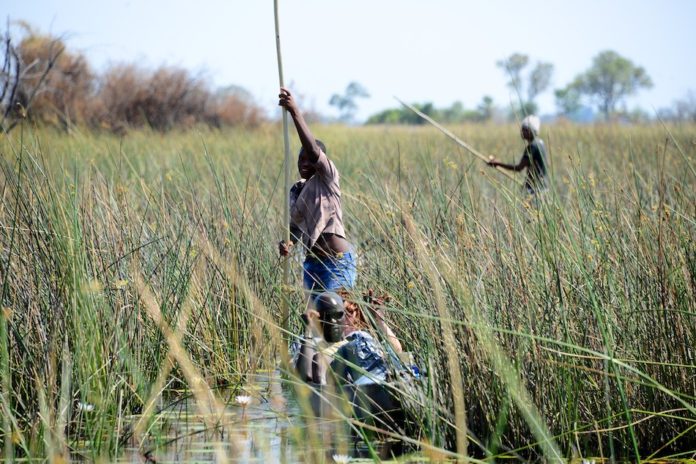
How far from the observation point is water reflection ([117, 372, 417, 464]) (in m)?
4.31

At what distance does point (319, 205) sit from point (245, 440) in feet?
5.66

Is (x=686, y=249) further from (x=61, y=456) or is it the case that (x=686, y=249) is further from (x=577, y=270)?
(x=61, y=456)

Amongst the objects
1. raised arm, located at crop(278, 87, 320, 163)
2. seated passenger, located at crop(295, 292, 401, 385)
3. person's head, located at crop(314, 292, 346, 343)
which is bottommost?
seated passenger, located at crop(295, 292, 401, 385)

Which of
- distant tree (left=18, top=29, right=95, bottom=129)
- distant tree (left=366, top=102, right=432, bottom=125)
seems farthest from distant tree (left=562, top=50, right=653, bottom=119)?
distant tree (left=18, top=29, right=95, bottom=129)

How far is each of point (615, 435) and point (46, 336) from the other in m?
2.46

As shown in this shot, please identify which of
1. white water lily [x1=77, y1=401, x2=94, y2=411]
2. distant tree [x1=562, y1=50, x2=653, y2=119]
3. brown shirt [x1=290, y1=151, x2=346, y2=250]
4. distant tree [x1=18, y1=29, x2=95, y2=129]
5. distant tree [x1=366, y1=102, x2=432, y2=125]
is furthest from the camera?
distant tree [x1=562, y1=50, x2=653, y2=119]

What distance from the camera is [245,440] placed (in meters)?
4.68

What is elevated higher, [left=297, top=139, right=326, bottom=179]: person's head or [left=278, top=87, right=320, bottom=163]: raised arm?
[left=278, top=87, right=320, bottom=163]: raised arm

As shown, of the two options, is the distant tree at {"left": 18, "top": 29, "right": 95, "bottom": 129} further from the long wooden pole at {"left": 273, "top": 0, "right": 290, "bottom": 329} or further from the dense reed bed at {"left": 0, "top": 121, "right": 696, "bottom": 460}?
the dense reed bed at {"left": 0, "top": 121, "right": 696, "bottom": 460}

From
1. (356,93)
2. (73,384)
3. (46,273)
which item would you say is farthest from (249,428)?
(356,93)

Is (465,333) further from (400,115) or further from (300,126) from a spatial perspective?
(400,115)

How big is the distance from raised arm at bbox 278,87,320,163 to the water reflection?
1484 millimetres

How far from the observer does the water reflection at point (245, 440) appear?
4309mm

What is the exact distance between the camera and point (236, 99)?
27.7 meters
